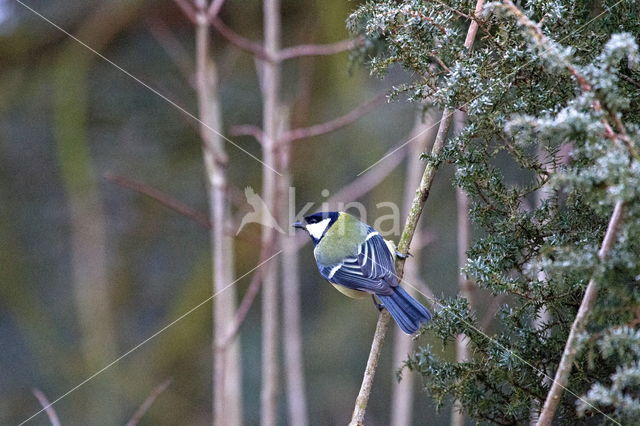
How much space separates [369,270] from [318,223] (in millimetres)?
402

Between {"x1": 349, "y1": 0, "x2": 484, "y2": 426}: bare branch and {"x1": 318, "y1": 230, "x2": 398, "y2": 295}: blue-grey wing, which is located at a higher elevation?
{"x1": 318, "y1": 230, "x2": 398, "y2": 295}: blue-grey wing

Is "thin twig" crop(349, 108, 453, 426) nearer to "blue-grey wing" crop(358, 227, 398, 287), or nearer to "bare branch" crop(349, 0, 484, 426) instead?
"bare branch" crop(349, 0, 484, 426)

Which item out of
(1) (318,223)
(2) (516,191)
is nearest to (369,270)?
(1) (318,223)

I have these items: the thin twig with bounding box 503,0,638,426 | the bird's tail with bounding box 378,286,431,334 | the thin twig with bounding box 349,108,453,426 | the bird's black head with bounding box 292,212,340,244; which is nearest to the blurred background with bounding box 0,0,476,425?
the bird's black head with bounding box 292,212,340,244

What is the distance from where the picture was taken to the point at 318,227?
2.21 metres

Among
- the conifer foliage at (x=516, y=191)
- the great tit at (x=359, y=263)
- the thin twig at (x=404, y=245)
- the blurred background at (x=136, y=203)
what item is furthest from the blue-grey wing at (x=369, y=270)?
the blurred background at (x=136, y=203)

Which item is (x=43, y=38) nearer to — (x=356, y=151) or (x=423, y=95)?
(x=356, y=151)

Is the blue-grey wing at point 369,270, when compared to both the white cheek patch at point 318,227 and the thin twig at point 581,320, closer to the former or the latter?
the white cheek patch at point 318,227

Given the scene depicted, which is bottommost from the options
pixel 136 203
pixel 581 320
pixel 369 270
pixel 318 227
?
pixel 581 320

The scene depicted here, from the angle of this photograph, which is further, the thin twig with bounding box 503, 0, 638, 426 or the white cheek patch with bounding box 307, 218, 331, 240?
the white cheek patch with bounding box 307, 218, 331, 240

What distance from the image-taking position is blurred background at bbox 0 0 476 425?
3096 millimetres

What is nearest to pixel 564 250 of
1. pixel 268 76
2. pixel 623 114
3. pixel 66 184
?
pixel 623 114

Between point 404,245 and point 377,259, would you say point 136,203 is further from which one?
point 404,245

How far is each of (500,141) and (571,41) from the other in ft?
0.66
